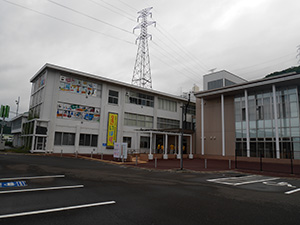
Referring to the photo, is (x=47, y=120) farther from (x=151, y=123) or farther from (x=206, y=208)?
(x=206, y=208)

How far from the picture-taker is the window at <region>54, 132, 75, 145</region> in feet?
88.1

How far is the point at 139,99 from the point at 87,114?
31.1 ft

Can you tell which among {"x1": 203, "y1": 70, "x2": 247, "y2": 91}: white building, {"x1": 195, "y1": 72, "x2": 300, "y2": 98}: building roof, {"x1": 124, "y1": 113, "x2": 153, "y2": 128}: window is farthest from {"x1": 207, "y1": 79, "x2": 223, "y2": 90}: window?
A: {"x1": 124, "y1": 113, "x2": 153, "y2": 128}: window

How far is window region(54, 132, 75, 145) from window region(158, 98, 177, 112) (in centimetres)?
1617

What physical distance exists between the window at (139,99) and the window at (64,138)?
33.4 ft

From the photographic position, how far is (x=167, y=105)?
3953cm

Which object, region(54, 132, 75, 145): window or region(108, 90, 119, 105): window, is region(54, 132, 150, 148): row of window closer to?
region(54, 132, 75, 145): window

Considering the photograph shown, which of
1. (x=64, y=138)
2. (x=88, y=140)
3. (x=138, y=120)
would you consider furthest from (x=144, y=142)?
(x=64, y=138)

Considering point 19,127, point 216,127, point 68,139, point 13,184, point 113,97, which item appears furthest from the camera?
point 19,127

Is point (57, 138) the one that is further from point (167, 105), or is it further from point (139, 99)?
point (167, 105)

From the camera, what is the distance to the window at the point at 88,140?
2866 cm

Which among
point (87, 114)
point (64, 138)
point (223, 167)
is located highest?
point (87, 114)

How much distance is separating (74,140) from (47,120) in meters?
4.23

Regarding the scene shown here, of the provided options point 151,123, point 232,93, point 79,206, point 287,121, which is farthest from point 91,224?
point 151,123
